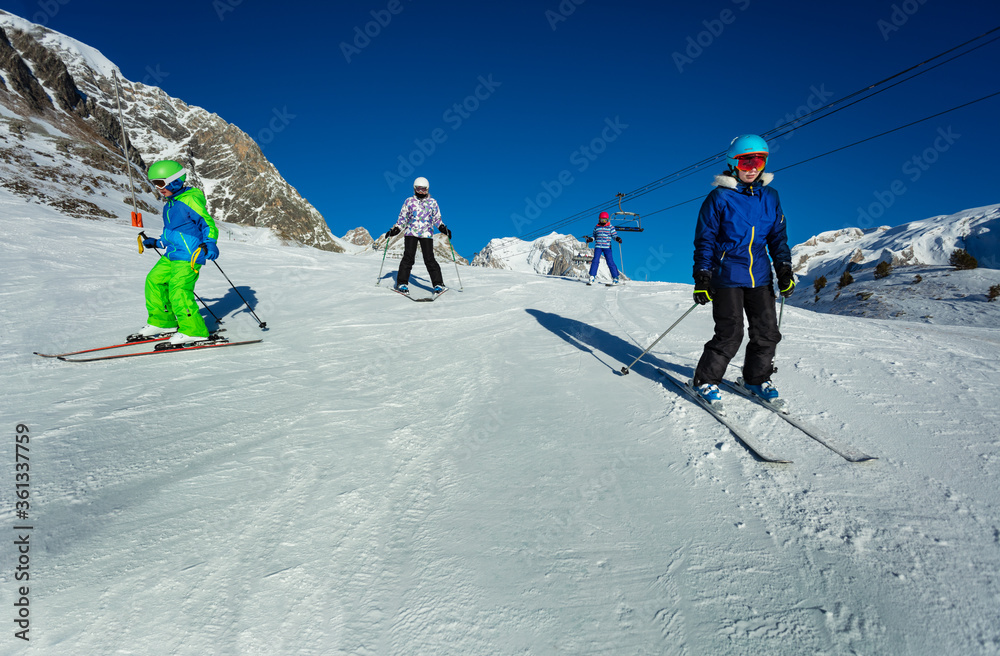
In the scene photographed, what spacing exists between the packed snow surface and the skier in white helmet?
14.7 ft

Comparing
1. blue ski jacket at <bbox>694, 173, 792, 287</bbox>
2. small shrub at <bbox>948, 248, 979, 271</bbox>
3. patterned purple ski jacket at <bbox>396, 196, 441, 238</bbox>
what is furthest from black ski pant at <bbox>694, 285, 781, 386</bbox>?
small shrub at <bbox>948, 248, 979, 271</bbox>

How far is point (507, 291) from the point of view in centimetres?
986

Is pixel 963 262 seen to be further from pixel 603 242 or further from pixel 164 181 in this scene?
pixel 164 181

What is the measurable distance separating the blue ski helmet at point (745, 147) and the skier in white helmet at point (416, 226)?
235 inches

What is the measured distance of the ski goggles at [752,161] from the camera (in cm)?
341

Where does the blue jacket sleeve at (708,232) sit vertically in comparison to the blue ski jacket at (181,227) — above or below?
below

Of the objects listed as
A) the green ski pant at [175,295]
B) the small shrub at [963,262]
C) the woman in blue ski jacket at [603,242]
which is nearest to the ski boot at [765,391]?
the green ski pant at [175,295]

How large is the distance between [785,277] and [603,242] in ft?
33.2

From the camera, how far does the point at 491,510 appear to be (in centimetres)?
210

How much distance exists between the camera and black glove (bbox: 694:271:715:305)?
11.1ft

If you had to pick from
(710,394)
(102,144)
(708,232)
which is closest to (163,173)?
(708,232)

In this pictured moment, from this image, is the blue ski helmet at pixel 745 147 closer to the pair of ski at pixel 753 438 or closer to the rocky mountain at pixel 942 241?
the pair of ski at pixel 753 438

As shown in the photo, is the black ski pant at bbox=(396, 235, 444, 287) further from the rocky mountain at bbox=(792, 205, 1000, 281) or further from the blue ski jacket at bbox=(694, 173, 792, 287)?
the rocky mountain at bbox=(792, 205, 1000, 281)

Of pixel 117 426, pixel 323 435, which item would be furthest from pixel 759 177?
pixel 117 426
